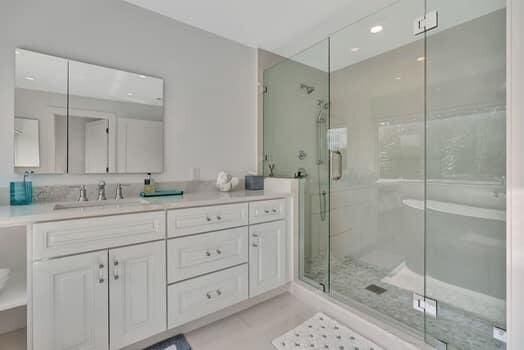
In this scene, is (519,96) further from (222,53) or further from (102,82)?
(102,82)

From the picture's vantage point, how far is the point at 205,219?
5.47 ft

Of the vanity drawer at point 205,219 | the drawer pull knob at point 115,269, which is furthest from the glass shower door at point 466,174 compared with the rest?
the drawer pull knob at point 115,269

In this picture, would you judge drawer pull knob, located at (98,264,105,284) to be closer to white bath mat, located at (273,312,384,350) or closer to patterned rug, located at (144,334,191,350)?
patterned rug, located at (144,334,191,350)

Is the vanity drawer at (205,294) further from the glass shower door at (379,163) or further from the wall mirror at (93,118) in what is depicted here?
the wall mirror at (93,118)

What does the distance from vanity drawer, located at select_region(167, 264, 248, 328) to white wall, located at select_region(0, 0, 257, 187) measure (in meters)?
0.90

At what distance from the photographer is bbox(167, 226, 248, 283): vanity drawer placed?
1.55m

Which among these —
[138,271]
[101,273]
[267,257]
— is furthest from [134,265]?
[267,257]

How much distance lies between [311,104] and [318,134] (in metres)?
0.36

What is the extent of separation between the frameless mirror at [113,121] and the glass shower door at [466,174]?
2.10 meters

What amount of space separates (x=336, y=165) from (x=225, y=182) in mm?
1080

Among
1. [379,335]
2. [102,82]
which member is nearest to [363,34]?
[102,82]

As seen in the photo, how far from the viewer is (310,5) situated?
1.94 meters

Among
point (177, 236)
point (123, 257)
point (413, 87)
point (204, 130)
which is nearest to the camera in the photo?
point (123, 257)

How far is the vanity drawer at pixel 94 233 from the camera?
118 cm
